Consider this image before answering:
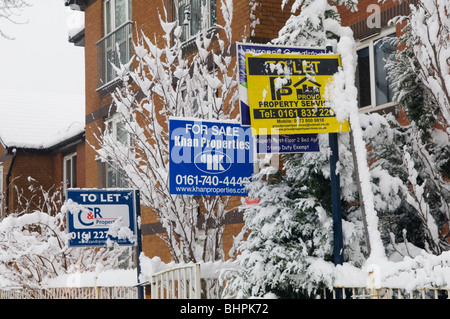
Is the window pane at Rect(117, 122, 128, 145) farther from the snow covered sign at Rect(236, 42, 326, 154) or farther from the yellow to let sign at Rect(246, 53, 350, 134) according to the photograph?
the yellow to let sign at Rect(246, 53, 350, 134)

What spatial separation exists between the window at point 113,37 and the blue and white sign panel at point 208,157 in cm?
818

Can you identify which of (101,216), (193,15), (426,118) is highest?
(193,15)

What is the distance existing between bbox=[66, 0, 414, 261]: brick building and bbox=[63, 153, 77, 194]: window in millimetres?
3703

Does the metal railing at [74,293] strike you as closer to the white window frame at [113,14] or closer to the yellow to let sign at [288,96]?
the yellow to let sign at [288,96]

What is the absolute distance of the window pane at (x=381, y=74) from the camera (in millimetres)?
10273

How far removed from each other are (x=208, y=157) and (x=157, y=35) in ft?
23.3

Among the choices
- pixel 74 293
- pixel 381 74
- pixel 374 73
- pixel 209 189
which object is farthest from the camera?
pixel 374 73

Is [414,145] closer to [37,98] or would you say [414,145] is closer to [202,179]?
[202,179]

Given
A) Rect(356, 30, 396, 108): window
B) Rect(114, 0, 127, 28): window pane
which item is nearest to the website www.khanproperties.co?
Rect(356, 30, 396, 108): window

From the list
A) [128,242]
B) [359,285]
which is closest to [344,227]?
[359,285]

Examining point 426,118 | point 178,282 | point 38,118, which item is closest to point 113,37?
point 38,118

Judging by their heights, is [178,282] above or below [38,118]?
below

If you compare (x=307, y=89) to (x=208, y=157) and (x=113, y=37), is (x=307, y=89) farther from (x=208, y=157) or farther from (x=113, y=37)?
(x=113, y=37)

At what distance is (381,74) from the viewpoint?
10453 mm
